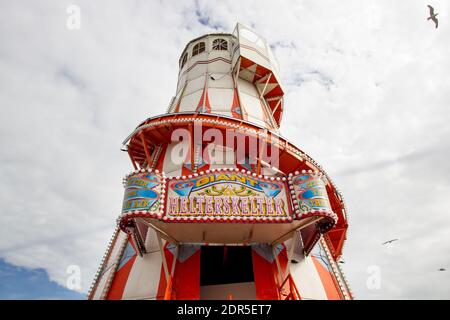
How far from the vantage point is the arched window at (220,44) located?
25470 mm

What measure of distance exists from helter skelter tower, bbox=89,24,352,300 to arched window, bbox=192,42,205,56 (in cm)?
535

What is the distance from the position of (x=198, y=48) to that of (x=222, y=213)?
20494 millimetres

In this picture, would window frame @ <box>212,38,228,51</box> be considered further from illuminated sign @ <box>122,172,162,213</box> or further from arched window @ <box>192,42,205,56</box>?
illuminated sign @ <box>122,172,162,213</box>

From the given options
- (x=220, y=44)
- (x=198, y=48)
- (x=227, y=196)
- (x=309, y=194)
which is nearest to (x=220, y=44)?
(x=220, y=44)

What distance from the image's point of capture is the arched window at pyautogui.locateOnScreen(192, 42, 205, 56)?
25.7 meters

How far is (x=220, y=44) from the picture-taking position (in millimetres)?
25688

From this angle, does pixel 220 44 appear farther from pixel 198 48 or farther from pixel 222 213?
pixel 222 213

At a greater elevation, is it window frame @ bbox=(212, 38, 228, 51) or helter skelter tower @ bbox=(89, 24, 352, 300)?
window frame @ bbox=(212, 38, 228, 51)

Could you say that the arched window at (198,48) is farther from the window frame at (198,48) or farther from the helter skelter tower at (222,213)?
the helter skelter tower at (222,213)

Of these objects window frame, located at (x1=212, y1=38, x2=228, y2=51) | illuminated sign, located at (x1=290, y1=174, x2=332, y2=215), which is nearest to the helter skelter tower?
illuminated sign, located at (x1=290, y1=174, x2=332, y2=215)
